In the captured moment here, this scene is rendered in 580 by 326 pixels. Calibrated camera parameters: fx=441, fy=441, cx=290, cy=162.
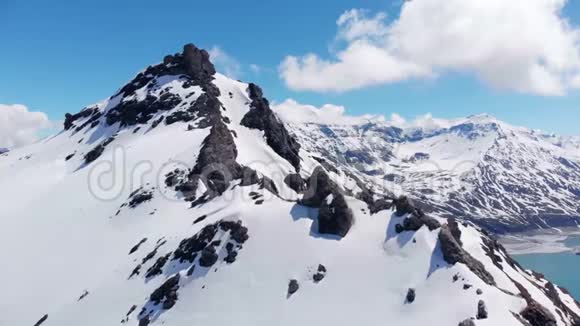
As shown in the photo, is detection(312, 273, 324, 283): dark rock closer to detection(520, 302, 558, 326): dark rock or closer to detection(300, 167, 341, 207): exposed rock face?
detection(300, 167, 341, 207): exposed rock face

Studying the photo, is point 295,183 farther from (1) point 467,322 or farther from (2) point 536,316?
(1) point 467,322

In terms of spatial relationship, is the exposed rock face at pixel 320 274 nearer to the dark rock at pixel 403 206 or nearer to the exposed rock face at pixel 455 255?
the dark rock at pixel 403 206

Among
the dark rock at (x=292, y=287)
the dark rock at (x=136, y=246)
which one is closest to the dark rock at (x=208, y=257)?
the dark rock at (x=292, y=287)

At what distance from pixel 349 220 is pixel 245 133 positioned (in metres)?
74.9

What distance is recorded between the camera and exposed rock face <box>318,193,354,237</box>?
61750 millimetres

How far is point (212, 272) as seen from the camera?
58.6 metres

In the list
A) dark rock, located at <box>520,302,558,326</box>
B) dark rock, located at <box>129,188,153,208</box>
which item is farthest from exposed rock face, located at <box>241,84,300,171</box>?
dark rock, located at <box>520,302,558,326</box>

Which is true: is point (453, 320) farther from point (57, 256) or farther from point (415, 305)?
point (57, 256)

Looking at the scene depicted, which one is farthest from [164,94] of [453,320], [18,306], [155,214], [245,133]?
[453,320]

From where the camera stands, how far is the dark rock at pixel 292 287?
5349 centimetres

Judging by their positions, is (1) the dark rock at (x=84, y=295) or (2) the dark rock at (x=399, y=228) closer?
(2) the dark rock at (x=399, y=228)

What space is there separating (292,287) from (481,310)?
21.2 meters

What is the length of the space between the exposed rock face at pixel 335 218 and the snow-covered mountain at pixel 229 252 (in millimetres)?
148

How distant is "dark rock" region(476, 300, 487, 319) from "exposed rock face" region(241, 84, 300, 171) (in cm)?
8644
